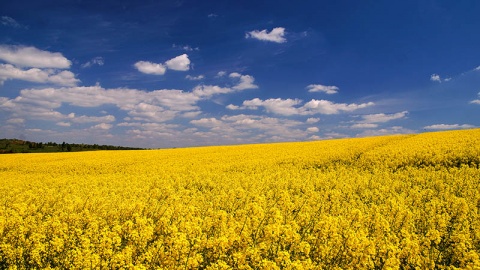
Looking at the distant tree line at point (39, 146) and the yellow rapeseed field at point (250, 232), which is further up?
the distant tree line at point (39, 146)

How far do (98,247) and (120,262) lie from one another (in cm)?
74

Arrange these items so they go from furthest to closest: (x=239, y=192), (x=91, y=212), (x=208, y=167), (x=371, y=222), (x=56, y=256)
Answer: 1. (x=208, y=167)
2. (x=239, y=192)
3. (x=91, y=212)
4. (x=371, y=222)
5. (x=56, y=256)

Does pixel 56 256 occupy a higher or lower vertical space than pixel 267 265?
lower

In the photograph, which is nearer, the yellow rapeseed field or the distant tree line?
the yellow rapeseed field

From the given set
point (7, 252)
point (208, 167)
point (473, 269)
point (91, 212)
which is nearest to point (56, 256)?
point (7, 252)

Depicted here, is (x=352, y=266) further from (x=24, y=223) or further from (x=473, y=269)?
(x=24, y=223)

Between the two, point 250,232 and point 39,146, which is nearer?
point 250,232

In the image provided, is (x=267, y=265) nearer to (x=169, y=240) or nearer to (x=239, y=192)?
(x=169, y=240)

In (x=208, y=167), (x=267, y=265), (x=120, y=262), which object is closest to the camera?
(x=267, y=265)

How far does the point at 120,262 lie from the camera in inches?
193

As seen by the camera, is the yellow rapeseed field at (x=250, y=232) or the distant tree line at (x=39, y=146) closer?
the yellow rapeseed field at (x=250, y=232)

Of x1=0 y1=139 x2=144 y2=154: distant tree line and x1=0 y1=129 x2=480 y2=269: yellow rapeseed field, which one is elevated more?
x1=0 y1=139 x2=144 y2=154: distant tree line

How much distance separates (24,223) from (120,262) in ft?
12.0

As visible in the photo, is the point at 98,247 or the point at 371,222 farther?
the point at 371,222
